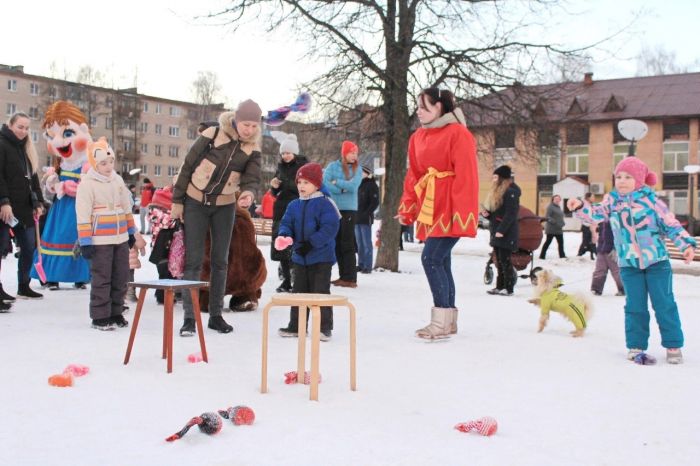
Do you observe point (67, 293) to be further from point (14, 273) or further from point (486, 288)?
point (486, 288)

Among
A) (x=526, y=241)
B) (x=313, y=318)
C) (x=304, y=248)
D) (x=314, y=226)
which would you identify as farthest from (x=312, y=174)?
(x=526, y=241)

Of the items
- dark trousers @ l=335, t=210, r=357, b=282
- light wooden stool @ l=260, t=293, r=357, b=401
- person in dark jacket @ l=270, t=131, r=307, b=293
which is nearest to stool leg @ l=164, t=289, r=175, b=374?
light wooden stool @ l=260, t=293, r=357, b=401

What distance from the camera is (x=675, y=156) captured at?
4566 cm

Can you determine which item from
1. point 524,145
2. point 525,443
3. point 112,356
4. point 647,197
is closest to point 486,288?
point 524,145

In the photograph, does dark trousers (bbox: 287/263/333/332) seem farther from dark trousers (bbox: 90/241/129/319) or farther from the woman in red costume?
dark trousers (bbox: 90/241/129/319)

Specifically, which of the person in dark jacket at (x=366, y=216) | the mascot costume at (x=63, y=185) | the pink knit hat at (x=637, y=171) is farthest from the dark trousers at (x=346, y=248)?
the pink knit hat at (x=637, y=171)

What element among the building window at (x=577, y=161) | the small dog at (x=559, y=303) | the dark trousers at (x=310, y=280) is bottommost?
the small dog at (x=559, y=303)

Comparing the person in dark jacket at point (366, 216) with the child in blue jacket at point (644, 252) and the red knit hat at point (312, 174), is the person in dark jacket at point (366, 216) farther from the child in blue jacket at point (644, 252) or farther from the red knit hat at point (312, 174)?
the child in blue jacket at point (644, 252)

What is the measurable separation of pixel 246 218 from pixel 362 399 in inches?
157

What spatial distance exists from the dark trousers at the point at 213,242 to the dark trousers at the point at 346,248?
346cm

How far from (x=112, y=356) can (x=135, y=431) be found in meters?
1.79

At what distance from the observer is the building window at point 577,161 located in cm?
4884

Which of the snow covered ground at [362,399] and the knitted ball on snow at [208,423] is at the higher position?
the knitted ball on snow at [208,423]

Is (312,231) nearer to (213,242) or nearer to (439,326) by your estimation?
(213,242)
